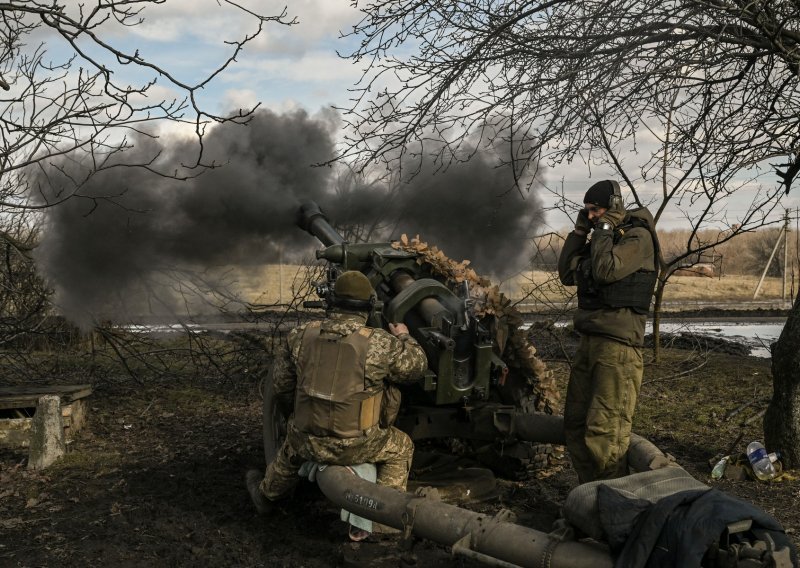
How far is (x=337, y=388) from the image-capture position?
5.15m

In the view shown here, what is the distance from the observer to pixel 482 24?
704 cm

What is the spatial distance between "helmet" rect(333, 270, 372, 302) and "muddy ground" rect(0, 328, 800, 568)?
158cm

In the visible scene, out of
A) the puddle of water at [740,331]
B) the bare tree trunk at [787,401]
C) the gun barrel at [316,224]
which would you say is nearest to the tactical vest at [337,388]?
the gun barrel at [316,224]

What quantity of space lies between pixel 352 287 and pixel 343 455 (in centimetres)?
106

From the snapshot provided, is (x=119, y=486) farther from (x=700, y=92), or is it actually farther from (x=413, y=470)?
(x=700, y=92)

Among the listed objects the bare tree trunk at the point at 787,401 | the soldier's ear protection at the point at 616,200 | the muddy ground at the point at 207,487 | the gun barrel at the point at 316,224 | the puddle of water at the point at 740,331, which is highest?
the soldier's ear protection at the point at 616,200

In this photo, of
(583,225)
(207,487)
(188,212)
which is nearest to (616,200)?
(583,225)

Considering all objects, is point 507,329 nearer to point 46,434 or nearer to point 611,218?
point 611,218

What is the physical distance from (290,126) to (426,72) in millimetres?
2829

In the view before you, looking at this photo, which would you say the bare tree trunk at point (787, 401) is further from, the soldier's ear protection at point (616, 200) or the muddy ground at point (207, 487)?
the soldier's ear protection at point (616, 200)

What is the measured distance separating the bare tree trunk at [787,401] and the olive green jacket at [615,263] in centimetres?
189

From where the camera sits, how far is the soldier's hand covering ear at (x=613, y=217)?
525cm

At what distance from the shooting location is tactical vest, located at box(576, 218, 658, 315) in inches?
207

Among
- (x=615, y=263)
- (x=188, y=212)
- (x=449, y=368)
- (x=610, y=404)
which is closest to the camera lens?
(x=615, y=263)
